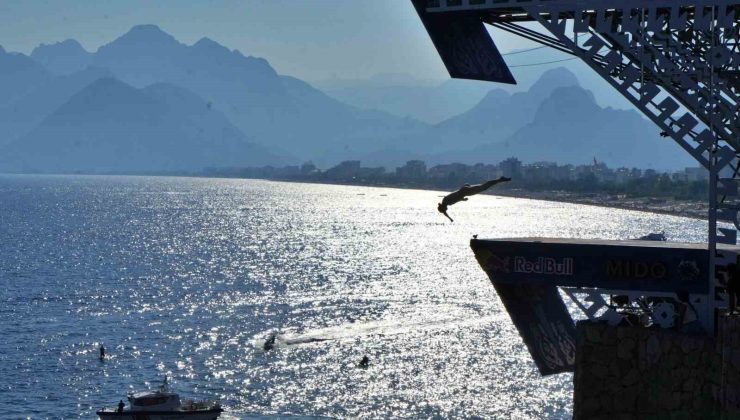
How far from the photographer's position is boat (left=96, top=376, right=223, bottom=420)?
58062 millimetres

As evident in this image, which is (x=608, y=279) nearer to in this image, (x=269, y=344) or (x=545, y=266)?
(x=545, y=266)

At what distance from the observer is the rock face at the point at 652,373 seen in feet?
87.8

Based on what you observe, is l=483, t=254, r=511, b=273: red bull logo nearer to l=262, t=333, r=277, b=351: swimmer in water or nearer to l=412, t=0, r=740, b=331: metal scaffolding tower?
l=412, t=0, r=740, b=331: metal scaffolding tower

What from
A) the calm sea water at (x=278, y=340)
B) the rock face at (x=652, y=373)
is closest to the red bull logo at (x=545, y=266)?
the rock face at (x=652, y=373)

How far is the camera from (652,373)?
28375mm

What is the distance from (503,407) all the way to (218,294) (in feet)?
205

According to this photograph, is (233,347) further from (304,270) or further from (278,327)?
(304,270)

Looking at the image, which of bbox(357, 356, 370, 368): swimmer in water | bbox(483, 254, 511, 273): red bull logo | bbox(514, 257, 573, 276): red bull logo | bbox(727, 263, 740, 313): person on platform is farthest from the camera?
bbox(357, 356, 370, 368): swimmer in water

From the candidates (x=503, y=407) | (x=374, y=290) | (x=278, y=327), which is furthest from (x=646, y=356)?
(x=374, y=290)

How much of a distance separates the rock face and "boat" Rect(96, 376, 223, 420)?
33.3 meters

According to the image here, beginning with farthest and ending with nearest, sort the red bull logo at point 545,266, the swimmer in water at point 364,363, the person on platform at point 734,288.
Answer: the swimmer in water at point 364,363
the red bull logo at point 545,266
the person on platform at point 734,288

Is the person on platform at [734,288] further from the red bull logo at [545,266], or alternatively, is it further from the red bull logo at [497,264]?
the red bull logo at [497,264]

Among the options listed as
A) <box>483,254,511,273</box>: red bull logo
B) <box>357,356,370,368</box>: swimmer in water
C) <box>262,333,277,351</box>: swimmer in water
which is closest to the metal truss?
<box>483,254,511,273</box>: red bull logo

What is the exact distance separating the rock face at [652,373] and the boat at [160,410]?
109 feet
